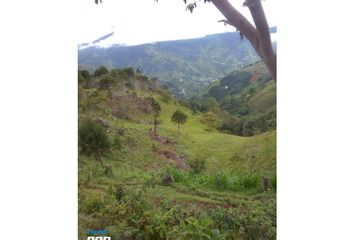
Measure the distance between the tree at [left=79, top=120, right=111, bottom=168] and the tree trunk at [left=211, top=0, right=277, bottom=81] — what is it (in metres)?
1.98

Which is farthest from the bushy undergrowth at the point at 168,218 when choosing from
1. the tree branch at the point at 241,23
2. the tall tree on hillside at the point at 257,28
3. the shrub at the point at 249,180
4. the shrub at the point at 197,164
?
the tree branch at the point at 241,23

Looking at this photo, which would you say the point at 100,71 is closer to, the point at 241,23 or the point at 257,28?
the point at 241,23

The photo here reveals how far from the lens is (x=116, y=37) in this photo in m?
5.44

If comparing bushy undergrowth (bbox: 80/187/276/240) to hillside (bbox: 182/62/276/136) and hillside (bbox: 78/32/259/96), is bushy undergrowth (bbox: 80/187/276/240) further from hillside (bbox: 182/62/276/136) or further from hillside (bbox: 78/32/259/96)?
hillside (bbox: 78/32/259/96)

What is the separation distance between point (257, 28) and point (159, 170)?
2085 millimetres

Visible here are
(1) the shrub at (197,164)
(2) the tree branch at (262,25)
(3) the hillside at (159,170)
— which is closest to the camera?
(2) the tree branch at (262,25)

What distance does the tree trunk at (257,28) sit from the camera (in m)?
3.76

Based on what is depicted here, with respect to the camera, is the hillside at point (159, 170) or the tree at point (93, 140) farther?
the tree at point (93, 140)

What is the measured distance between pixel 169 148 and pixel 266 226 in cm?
133

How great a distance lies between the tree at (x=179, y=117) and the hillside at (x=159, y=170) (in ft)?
0.14

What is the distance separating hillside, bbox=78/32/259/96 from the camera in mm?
5211

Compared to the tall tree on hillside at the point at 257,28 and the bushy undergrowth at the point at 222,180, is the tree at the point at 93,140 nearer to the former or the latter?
the bushy undergrowth at the point at 222,180

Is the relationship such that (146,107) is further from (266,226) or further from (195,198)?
(266,226)
